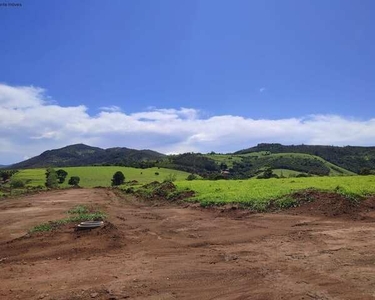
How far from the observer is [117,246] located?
41.8 ft

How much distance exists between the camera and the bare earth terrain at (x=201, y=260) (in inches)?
327

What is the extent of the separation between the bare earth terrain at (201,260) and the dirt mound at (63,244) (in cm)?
Answer: 3

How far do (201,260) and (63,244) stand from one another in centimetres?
523

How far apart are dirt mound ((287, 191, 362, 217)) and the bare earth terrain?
231 millimetres

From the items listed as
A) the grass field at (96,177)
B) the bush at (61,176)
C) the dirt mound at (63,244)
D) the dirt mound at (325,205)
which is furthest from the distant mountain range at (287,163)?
the dirt mound at (63,244)

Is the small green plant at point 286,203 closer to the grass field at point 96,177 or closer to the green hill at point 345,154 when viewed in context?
the grass field at point 96,177

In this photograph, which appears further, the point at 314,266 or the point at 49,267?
the point at 49,267

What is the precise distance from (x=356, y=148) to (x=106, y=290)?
16345 cm

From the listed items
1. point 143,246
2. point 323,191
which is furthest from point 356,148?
point 143,246

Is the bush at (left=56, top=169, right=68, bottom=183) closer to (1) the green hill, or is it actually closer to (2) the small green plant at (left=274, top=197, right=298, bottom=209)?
(2) the small green plant at (left=274, top=197, right=298, bottom=209)

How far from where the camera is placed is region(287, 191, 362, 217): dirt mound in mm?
17672

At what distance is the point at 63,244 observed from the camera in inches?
518

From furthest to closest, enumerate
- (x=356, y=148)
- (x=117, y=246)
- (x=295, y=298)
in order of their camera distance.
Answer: (x=356, y=148)
(x=117, y=246)
(x=295, y=298)

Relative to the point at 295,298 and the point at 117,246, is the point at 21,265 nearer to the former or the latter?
the point at 117,246
